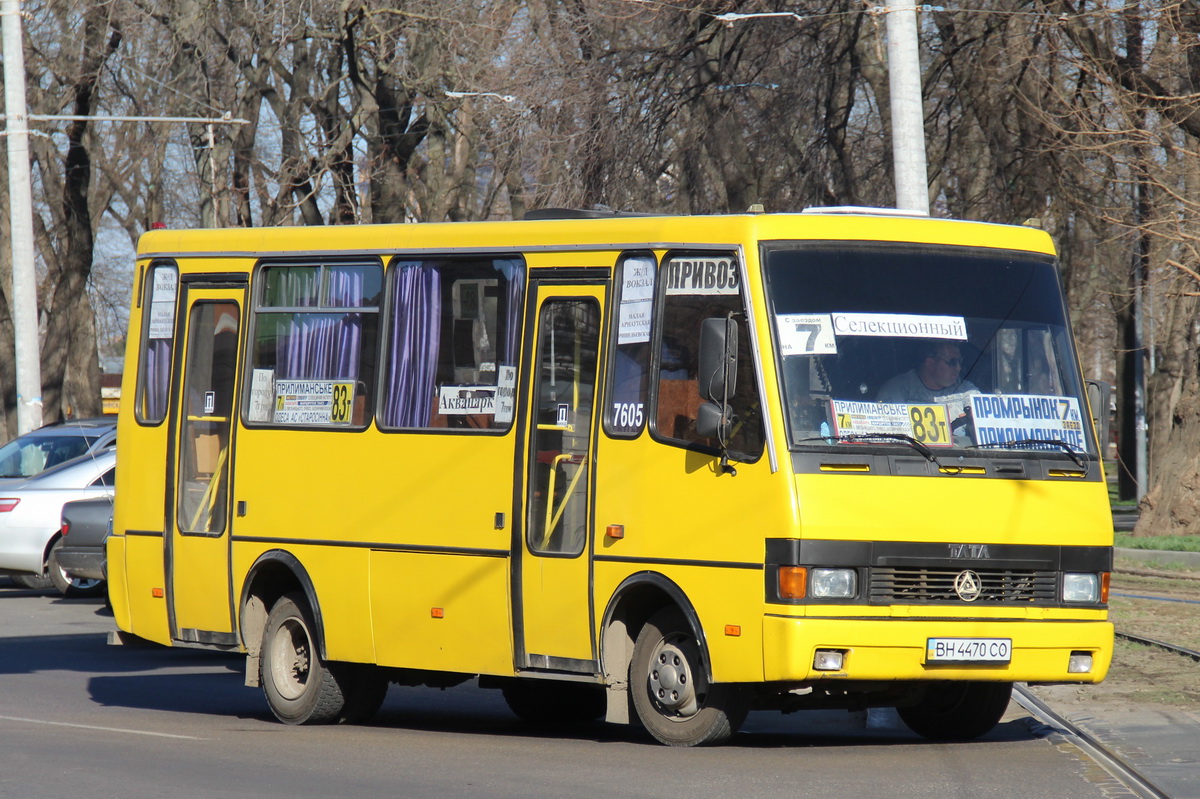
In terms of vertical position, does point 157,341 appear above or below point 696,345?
above

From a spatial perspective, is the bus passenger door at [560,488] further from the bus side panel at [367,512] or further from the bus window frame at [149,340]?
the bus window frame at [149,340]

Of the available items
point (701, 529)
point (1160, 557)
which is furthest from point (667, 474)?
point (1160, 557)

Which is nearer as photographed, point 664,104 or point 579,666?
point 579,666

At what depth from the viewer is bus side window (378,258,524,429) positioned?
9.97 m

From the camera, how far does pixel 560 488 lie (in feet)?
31.3

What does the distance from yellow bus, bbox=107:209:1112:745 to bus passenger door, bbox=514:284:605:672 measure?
0.05 ft

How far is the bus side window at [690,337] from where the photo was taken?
888 centimetres

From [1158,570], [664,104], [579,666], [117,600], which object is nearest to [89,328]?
[664,104]

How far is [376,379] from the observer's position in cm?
1057

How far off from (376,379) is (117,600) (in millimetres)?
2679

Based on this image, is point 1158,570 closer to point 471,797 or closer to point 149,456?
point 149,456

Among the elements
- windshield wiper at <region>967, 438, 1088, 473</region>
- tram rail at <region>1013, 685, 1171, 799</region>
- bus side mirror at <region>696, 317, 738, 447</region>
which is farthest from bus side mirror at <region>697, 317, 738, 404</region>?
tram rail at <region>1013, 685, 1171, 799</region>

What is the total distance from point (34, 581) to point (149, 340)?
31.2 ft

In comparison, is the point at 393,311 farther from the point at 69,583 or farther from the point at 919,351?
the point at 69,583
